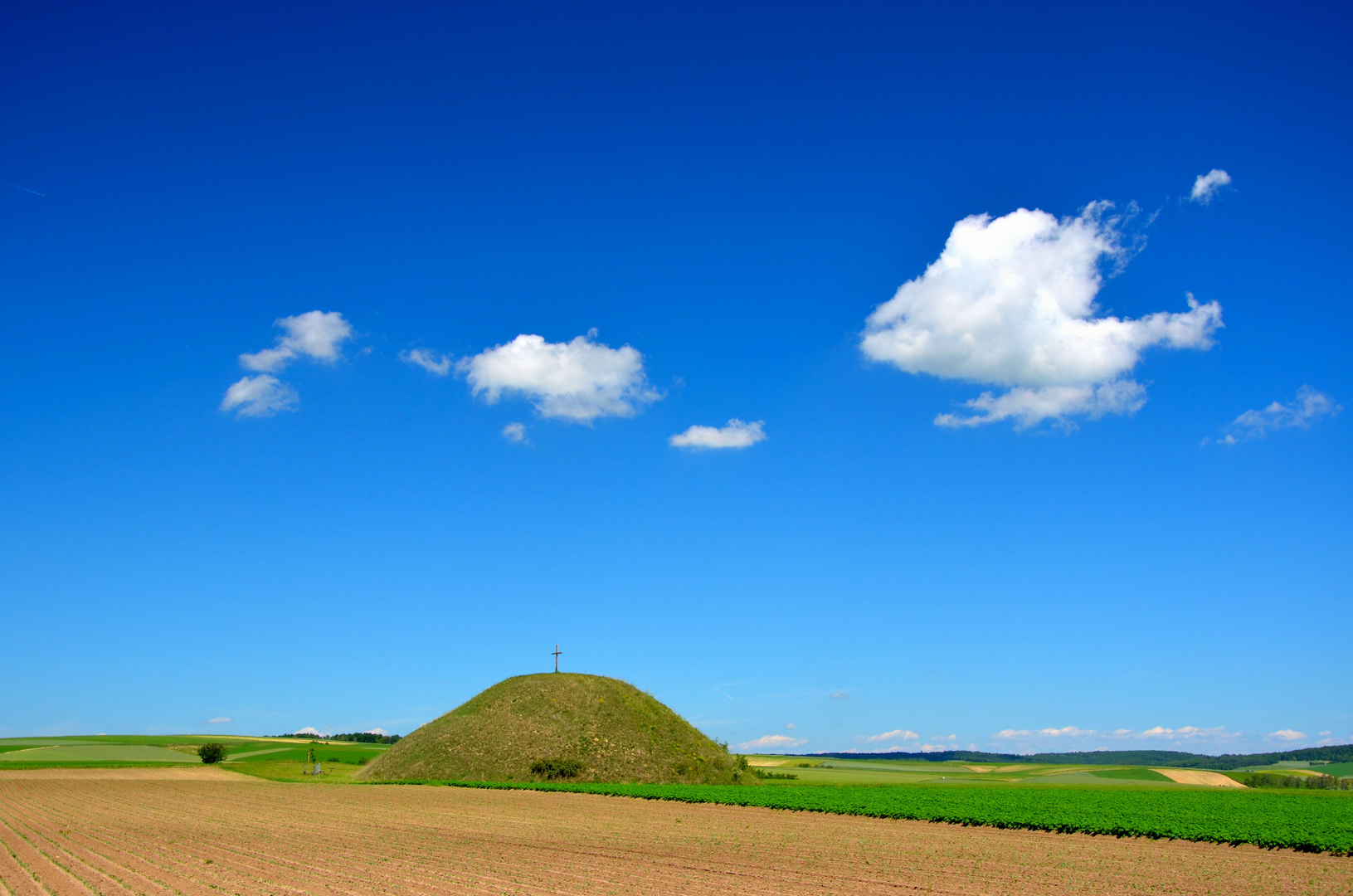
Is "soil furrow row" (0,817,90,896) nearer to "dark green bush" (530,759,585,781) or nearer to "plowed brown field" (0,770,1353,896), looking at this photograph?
"plowed brown field" (0,770,1353,896)

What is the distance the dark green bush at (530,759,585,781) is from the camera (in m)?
68.4

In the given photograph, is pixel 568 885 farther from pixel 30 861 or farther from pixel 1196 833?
pixel 1196 833

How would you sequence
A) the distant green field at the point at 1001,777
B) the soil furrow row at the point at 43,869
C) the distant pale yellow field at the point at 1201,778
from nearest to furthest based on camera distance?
the soil furrow row at the point at 43,869 < the distant green field at the point at 1001,777 < the distant pale yellow field at the point at 1201,778

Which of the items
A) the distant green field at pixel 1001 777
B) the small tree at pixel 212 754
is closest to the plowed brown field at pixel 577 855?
the distant green field at pixel 1001 777

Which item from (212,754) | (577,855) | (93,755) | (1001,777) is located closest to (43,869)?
(577,855)

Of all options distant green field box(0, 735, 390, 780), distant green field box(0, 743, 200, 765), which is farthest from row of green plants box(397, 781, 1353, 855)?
distant green field box(0, 743, 200, 765)

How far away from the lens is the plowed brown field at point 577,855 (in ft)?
81.2

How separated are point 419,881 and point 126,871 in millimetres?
10088

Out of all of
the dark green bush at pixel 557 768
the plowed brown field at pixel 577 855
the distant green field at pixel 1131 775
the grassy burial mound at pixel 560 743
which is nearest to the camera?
the plowed brown field at pixel 577 855

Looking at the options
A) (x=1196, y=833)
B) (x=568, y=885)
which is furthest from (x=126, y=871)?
(x=1196, y=833)

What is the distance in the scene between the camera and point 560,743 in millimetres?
71938

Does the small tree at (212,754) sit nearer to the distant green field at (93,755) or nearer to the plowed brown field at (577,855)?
the distant green field at (93,755)

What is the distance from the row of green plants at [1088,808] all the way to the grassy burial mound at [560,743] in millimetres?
4389

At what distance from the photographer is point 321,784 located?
239 ft
